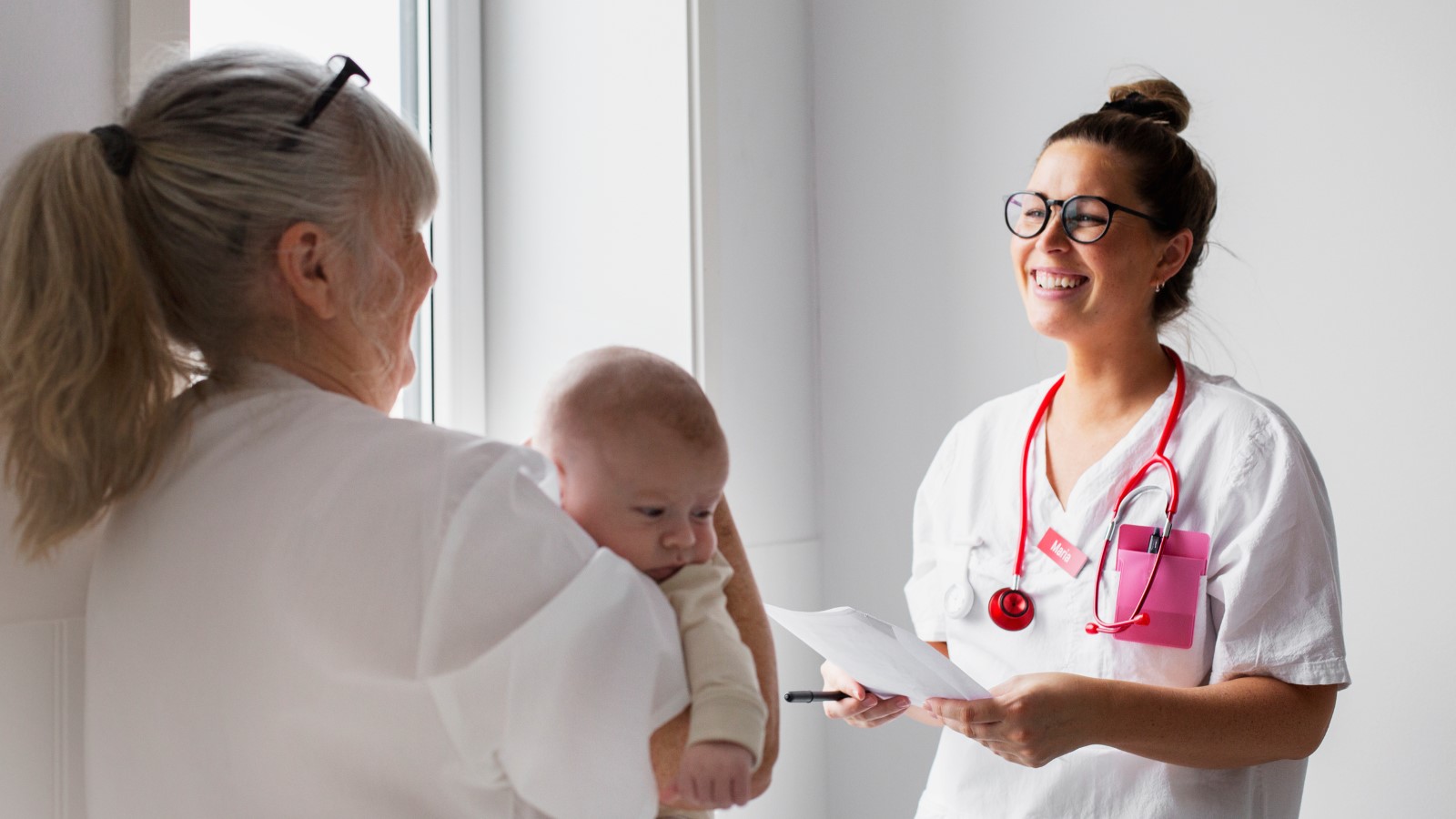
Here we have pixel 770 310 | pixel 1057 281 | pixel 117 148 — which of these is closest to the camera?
pixel 117 148

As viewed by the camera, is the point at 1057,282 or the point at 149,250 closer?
the point at 149,250

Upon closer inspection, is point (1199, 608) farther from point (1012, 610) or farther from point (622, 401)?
point (622, 401)

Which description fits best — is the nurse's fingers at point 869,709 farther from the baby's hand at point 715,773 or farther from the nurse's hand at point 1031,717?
the baby's hand at point 715,773

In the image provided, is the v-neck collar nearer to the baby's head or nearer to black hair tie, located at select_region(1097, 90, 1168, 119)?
black hair tie, located at select_region(1097, 90, 1168, 119)

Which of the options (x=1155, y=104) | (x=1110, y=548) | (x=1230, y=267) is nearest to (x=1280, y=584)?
(x=1110, y=548)

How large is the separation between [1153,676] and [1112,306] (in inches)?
22.2

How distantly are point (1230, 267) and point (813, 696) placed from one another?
1302 mm

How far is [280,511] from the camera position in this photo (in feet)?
2.82

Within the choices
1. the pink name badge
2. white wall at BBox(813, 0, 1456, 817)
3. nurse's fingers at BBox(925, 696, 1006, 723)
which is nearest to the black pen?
nurse's fingers at BBox(925, 696, 1006, 723)

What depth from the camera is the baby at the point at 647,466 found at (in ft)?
3.37

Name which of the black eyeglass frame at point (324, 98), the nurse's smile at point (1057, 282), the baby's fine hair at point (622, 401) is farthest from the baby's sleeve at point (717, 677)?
the nurse's smile at point (1057, 282)

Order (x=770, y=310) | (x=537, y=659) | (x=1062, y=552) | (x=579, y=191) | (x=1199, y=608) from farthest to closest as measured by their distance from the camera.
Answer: (x=770, y=310)
(x=579, y=191)
(x=1062, y=552)
(x=1199, y=608)
(x=537, y=659)

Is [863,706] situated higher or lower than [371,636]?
lower

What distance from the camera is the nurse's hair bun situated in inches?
70.3
